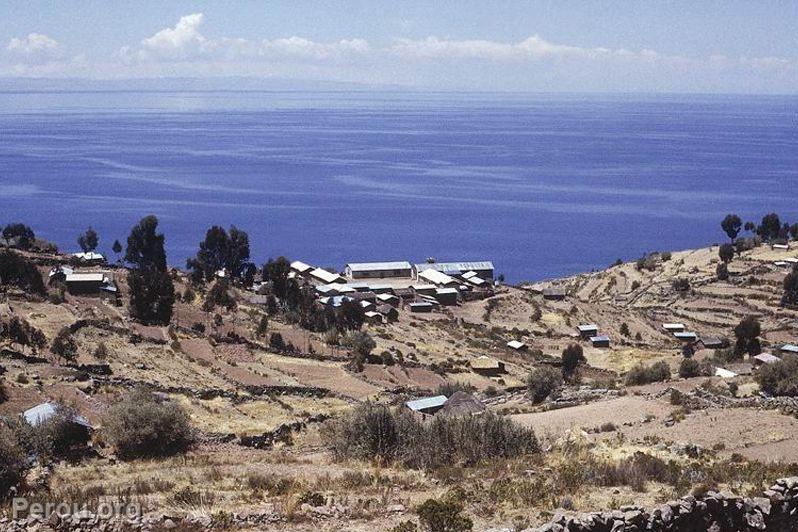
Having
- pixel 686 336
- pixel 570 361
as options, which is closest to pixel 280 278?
pixel 570 361

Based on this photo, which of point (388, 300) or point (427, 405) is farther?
point (388, 300)

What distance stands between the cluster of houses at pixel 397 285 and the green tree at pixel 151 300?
13.3 meters

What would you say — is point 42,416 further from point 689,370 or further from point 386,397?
point 689,370

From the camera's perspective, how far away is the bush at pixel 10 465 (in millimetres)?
13742

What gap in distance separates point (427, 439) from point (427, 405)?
8.27 meters

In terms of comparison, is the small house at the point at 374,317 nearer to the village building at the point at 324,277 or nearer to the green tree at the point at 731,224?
the village building at the point at 324,277

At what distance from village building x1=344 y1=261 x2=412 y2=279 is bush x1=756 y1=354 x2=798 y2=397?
46.2m

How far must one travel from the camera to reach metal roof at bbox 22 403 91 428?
57.3 feet

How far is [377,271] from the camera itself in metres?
69.3

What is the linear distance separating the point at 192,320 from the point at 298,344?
20.4 feet

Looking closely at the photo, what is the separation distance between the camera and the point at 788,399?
21719mm

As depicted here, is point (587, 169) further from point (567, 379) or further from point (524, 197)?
point (567, 379)

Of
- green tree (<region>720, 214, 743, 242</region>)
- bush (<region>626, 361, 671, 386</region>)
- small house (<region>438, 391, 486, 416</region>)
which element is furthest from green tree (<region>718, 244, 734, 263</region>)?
small house (<region>438, 391, 486, 416</region>)

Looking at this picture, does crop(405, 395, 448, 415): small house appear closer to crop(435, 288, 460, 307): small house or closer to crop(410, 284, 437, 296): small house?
crop(435, 288, 460, 307): small house
